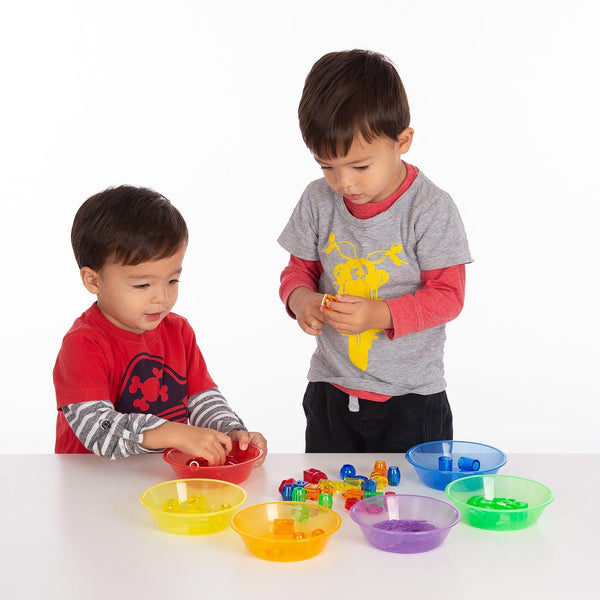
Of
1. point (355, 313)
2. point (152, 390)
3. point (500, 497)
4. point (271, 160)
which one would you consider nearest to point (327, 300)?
point (355, 313)

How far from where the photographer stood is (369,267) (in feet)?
5.08

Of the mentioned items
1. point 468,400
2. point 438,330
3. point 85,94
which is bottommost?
point 438,330

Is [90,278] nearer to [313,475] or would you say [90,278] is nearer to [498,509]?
[313,475]

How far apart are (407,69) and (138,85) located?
3.47 ft

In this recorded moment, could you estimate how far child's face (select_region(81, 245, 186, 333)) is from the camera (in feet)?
4.58

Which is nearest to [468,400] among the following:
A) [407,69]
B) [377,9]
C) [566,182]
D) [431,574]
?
[566,182]

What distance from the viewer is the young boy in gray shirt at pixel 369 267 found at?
1423 mm

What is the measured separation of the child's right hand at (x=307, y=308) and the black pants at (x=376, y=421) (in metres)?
0.18

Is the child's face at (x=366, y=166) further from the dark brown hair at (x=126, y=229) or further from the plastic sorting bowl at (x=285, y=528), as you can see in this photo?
the plastic sorting bowl at (x=285, y=528)

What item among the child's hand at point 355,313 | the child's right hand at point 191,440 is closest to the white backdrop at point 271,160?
the child's hand at point 355,313

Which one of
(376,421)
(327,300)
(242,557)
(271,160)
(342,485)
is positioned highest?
(271,160)

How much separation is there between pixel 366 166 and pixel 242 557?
678 mm

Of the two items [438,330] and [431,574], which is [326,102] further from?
[431,574]

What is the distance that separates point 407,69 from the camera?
3449mm
